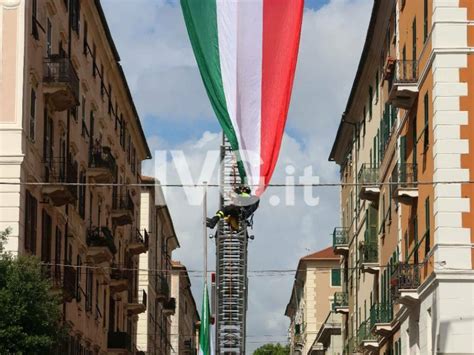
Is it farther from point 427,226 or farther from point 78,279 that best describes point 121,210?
point 427,226

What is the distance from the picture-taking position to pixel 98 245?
186 ft

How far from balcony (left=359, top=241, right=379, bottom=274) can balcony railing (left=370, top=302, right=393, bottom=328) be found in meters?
1.77

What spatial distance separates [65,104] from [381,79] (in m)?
14.0

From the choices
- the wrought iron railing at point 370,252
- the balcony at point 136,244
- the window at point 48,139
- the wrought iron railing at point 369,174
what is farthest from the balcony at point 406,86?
the balcony at point 136,244

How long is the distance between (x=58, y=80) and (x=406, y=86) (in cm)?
1111

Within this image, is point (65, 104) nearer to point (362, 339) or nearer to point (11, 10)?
point (11, 10)

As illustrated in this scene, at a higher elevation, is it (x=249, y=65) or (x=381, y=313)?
(x=249, y=65)

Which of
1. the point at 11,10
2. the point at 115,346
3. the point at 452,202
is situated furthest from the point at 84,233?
the point at 452,202

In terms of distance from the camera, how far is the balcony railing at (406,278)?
1610 inches

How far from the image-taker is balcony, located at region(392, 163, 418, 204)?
4175cm

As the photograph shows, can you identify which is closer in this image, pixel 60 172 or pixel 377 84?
pixel 60 172

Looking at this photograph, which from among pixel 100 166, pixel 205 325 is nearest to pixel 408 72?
pixel 100 166

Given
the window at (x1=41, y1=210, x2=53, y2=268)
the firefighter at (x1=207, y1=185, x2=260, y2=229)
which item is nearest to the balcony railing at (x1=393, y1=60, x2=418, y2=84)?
the firefighter at (x1=207, y1=185, x2=260, y2=229)

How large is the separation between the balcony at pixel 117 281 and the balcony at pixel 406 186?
23.8 meters
